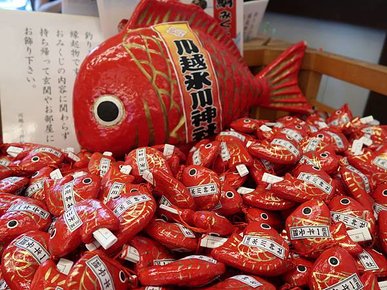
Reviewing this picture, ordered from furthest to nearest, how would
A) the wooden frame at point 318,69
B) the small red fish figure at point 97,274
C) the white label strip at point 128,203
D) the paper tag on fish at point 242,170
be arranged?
the wooden frame at point 318,69
the paper tag on fish at point 242,170
the white label strip at point 128,203
the small red fish figure at point 97,274

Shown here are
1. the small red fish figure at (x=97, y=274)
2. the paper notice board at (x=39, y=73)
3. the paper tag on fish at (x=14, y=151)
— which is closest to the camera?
the small red fish figure at (x=97, y=274)

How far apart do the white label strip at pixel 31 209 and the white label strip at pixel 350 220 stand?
543mm

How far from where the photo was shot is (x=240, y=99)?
3.65 feet

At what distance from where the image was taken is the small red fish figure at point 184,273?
1.80ft

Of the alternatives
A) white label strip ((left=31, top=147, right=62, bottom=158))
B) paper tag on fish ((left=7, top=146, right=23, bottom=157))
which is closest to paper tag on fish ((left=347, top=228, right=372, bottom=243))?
white label strip ((left=31, top=147, right=62, bottom=158))

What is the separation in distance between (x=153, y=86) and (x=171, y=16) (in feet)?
0.90

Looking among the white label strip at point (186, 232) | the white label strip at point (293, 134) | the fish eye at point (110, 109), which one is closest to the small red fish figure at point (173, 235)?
the white label strip at point (186, 232)

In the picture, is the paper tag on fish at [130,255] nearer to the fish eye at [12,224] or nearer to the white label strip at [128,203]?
the white label strip at [128,203]

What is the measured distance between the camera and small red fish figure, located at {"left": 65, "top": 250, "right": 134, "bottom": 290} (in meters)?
0.52

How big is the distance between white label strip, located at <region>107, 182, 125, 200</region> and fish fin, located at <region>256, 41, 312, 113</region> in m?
0.72

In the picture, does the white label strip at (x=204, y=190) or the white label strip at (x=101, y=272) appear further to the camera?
the white label strip at (x=204, y=190)

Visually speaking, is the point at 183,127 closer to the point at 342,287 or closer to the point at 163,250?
the point at 163,250

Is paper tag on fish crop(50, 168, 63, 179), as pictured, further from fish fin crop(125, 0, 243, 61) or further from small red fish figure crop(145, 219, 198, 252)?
fish fin crop(125, 0, 243, 61)

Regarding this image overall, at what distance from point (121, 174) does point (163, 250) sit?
0.65ft
